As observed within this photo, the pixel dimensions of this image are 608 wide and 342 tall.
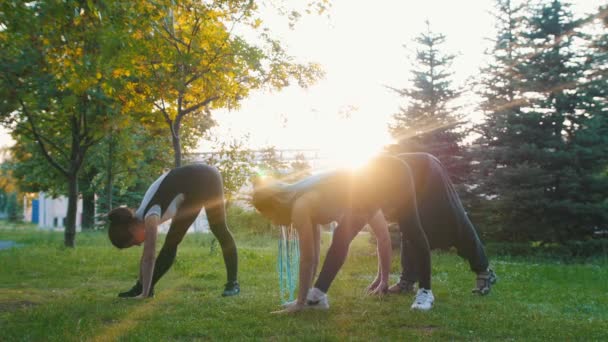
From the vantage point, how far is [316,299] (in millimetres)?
5648

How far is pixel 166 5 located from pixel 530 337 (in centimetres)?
596

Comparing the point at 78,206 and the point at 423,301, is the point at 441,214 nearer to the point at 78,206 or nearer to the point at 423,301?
the point at 423,301

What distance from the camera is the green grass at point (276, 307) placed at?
4.84 metres

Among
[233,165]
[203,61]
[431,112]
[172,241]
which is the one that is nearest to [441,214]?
[172,241]

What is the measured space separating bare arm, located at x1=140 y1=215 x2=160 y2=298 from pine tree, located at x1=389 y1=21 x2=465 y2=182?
10788 millimetres

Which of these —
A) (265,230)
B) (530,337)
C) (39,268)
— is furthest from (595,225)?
(265,230)

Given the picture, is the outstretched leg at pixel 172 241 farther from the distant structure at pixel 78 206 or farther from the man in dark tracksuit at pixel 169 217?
the distant structure at pixel 78 206

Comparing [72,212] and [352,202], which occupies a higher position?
[352,202]

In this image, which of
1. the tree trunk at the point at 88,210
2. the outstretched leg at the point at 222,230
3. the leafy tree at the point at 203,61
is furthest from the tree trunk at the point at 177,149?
the tree trunk at the point at 88,210

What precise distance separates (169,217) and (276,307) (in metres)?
1.75

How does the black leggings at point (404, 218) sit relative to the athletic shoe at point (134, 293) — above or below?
above

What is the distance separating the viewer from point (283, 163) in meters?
20.5

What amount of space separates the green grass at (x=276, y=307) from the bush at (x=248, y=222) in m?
16.0

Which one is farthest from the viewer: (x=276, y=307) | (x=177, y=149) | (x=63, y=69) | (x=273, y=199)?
(x=177, y=149)
